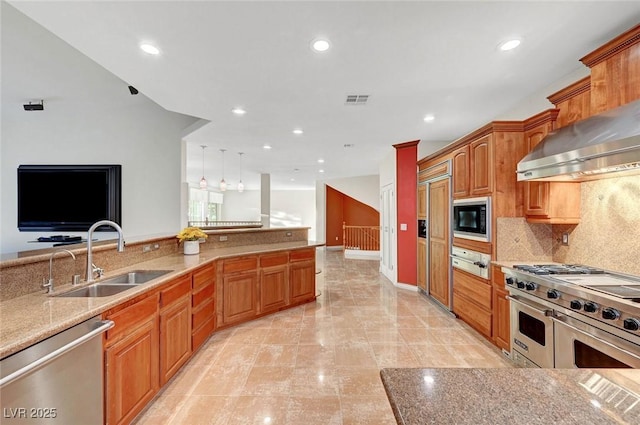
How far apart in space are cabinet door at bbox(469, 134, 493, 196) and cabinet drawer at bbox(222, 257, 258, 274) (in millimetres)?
2796

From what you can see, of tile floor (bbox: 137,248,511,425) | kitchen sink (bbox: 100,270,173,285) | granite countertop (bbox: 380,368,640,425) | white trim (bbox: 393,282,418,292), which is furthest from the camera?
white trim (bbox: 393,282,418,292)

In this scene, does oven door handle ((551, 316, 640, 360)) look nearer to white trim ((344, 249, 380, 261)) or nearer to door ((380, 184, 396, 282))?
door ((380, 184, 396, 282))

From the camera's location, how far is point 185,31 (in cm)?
202

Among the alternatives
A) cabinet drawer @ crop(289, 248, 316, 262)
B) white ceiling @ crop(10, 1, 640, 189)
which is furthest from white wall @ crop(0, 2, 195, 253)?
cabinet drawer @ crop(289, 248, 316, 262)

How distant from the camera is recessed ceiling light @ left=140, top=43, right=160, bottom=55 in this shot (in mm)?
2191

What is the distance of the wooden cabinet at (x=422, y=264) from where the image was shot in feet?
15.4

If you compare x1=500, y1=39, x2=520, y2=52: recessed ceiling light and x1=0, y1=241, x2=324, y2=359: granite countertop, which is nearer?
x1=0, y1=241, x2=324, y2=359: granite countertop

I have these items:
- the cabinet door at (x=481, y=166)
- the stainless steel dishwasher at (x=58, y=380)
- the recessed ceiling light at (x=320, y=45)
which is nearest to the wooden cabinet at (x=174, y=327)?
the stainless steel dishwasher at (x=58, y=380)

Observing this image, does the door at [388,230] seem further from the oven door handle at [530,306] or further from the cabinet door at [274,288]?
the oven door handle at [530,306]

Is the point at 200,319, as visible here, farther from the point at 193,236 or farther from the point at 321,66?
the point at 321,66

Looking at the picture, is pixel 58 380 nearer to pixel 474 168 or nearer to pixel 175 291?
pixel 175 291

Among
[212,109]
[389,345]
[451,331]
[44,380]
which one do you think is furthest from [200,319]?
[451,331]

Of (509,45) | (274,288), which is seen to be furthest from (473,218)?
(274,288)

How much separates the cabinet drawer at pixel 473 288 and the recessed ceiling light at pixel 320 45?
2.74 m
